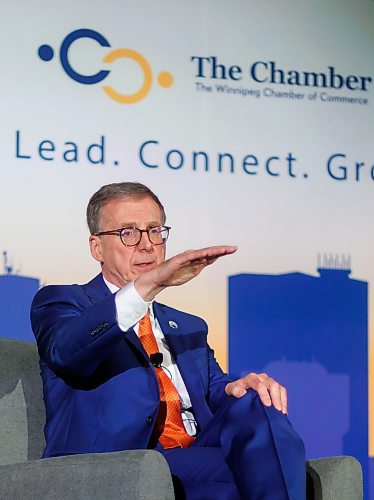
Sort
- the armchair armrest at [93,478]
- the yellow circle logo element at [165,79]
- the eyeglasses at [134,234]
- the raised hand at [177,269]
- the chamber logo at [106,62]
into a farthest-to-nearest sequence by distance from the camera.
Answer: the yellow circle logo element at [165,79], the chamber logo at [106,62], the eyeglasses at [134,234], the raised hand at [177,269], the armchair armrest at [93,478]

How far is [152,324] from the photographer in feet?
10.7

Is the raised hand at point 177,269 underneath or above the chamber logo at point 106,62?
underneath

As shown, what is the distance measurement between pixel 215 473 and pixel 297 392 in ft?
6.38

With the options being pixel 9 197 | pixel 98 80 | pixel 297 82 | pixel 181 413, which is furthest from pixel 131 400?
pixel 297 82

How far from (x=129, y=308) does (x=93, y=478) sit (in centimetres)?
48

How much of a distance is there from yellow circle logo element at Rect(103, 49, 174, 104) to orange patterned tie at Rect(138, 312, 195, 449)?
1.53 meters

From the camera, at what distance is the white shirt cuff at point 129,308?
8.95ft

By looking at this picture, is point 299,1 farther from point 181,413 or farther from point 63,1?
point 181,413

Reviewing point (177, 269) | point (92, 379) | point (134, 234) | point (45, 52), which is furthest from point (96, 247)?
point (45, 52)

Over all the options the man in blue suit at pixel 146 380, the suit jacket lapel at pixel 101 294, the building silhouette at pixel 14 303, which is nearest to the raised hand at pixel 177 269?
the man in blue suit at pixel 146 380

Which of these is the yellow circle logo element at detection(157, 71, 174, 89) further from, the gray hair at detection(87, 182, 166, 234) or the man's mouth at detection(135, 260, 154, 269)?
the man's mouth at detection(135, 260, 154, 269)

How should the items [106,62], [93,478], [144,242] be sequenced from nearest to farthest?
[93,478] < [144,242] < [106,62]

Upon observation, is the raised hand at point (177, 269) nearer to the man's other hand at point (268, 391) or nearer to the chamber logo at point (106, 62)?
the man's other hand at point (268, 391)

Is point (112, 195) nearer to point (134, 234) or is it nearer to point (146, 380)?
point (134, 234)
